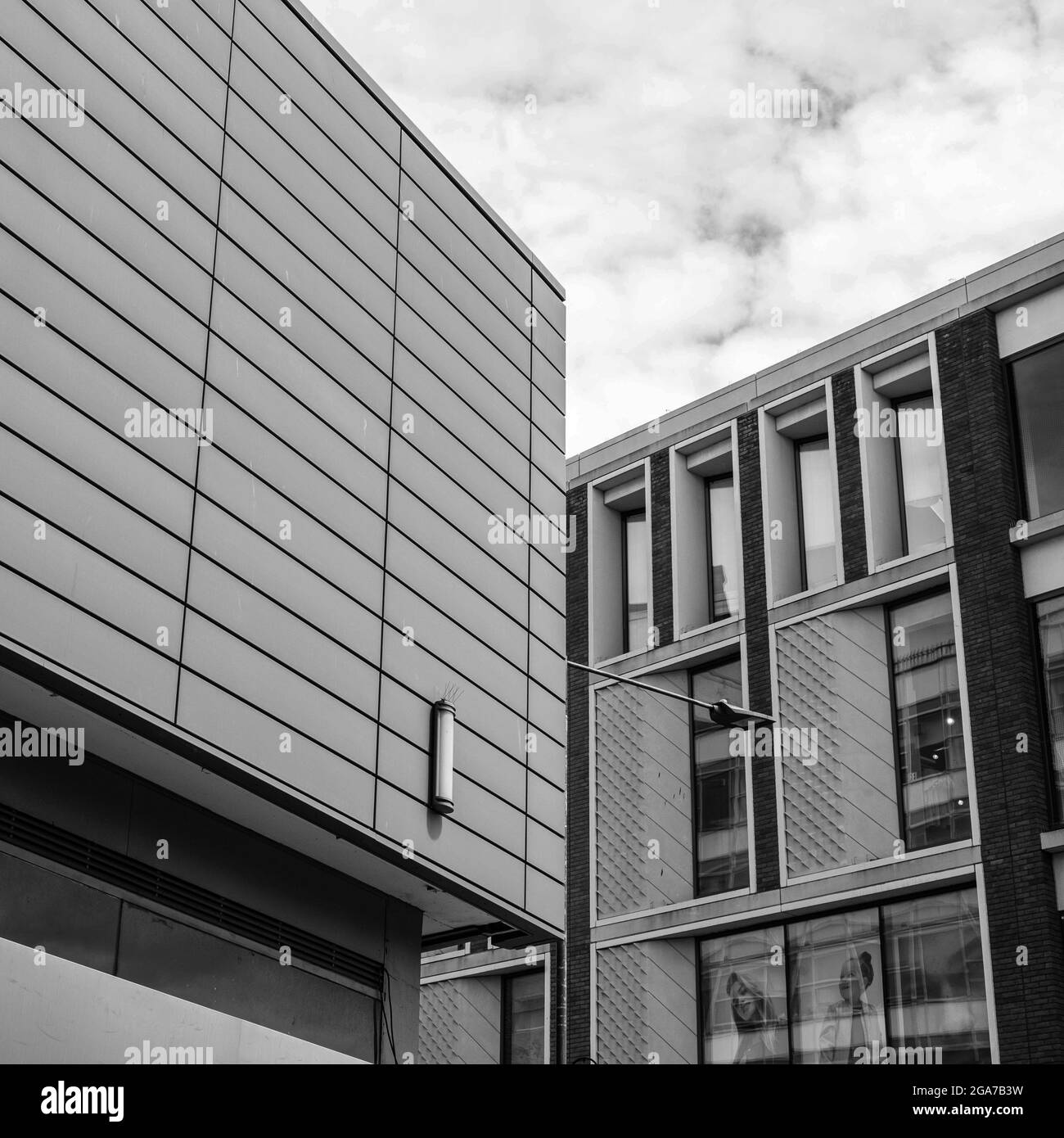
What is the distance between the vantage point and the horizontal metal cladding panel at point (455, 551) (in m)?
16.1

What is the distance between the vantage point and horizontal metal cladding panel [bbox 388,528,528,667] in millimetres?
15906

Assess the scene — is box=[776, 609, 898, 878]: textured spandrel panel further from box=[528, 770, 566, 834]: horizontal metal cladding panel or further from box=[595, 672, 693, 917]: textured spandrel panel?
box=[528, 770, 566, 834]: horizontal metal cladding panel

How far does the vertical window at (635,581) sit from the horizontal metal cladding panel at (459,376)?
14.4m

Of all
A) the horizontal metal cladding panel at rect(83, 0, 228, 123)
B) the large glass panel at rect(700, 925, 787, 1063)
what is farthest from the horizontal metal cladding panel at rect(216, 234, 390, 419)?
the large glass panel at rect(700, 925, 787, 1063)

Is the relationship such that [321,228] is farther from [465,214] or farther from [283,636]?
[283,636]

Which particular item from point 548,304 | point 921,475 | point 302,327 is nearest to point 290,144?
point 302,327

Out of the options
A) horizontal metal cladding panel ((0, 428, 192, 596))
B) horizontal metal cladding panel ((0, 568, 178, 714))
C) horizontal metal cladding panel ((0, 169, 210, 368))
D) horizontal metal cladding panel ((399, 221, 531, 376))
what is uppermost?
horizontal metal cladding panel ((399, 221, 531, 376))

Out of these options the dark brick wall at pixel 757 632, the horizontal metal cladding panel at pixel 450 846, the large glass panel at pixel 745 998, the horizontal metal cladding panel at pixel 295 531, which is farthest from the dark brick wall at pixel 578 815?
the horizontal metal cladding panel at pixel 295 531

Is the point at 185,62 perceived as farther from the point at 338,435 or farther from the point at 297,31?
the point at 338,435

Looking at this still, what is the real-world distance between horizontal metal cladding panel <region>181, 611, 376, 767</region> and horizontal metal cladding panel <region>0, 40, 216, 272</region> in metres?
3.41

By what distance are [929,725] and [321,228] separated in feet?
50.1

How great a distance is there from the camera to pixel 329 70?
16.9 metres
